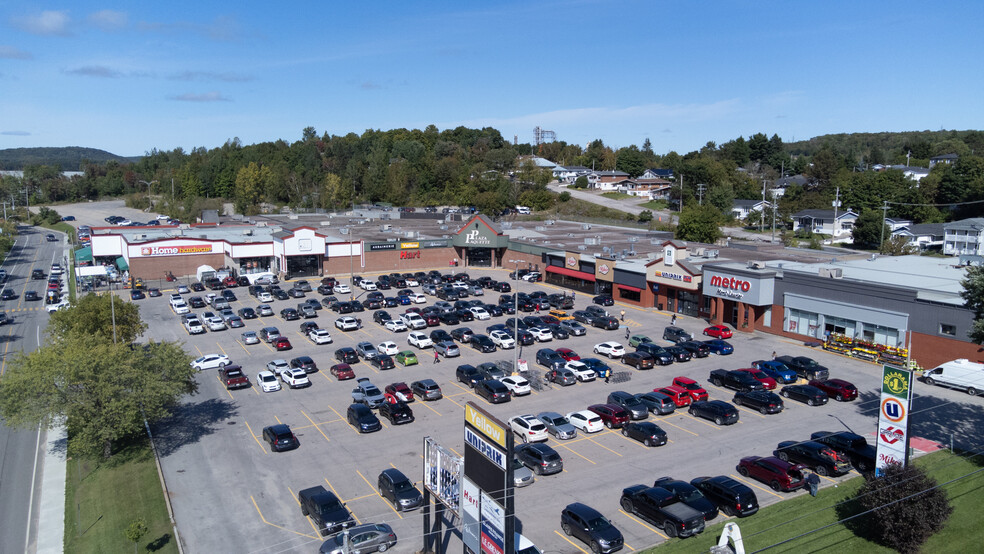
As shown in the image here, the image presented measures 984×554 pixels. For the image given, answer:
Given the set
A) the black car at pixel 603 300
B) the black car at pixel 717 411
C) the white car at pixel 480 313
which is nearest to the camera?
the black car at pixel 717 411

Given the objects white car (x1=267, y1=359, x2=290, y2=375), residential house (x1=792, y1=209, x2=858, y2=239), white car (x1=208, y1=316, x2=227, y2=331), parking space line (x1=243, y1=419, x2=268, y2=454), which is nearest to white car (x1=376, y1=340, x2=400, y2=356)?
white car (x1=267, y1=359, x2=290, y2=375)

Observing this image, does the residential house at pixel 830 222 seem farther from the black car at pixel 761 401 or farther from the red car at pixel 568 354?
the black car at pixel 761 401

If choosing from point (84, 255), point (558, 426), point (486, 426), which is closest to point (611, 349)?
point (558, 426)

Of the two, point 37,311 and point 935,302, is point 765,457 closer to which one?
point 935,302

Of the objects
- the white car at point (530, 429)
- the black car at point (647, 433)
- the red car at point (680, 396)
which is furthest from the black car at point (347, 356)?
the red car at point (680, 396)

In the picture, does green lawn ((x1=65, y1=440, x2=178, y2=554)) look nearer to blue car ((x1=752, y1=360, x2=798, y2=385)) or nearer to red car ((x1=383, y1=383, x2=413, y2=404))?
red car ((x1=383, y1=383, x2=413, y2=404))

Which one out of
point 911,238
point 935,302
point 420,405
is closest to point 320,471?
point 420,405
